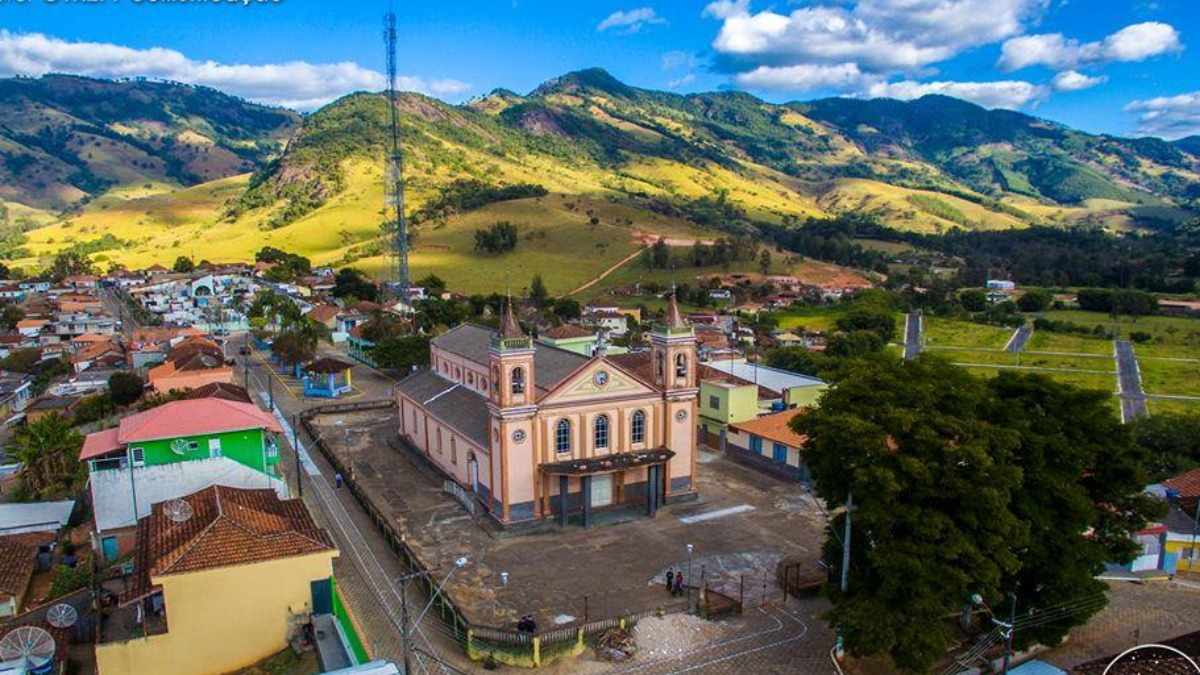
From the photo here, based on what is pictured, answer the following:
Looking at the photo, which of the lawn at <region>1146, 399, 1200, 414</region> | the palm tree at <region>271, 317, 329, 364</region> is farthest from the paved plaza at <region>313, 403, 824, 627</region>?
the lawn at <region>1146, 399, 1200, 414</region>

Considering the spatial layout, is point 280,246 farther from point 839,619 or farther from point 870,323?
point 839,619

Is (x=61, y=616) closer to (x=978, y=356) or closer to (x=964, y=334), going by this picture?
(x=978, y=356)

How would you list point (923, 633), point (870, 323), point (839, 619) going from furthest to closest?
point (870, 323) → point (839, 619) → point (923, 633)

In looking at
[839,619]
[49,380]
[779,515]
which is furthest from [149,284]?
[839,619]

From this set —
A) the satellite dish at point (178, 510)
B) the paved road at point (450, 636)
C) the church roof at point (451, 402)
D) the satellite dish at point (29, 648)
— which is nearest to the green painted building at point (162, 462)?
the paved road at point (450, 636)

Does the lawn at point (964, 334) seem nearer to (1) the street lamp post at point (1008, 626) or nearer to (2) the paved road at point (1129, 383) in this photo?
(2) the paved road at point (1129, 383)

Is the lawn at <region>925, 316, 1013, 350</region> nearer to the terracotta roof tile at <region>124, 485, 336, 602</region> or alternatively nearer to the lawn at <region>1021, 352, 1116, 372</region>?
the lawn at <region>1021, 352, 1116, 372</region>
